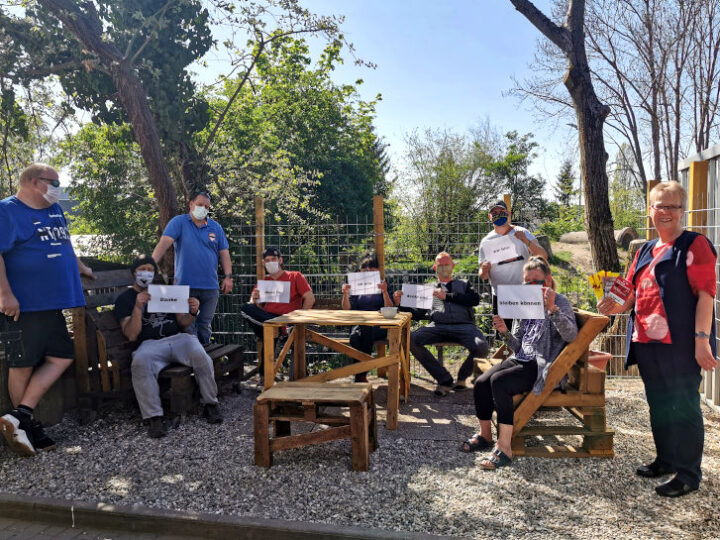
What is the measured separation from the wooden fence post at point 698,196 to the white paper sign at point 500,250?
5.68 ft

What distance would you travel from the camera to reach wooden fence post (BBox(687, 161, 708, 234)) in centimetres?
507

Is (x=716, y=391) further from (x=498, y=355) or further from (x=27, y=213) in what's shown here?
(x=27, y=213)

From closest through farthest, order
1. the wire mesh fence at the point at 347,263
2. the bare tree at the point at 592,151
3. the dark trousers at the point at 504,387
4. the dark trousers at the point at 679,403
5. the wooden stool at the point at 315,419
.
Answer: the dark trousers at the point at 679,403
the wooden stool at the point at 315,419
the dark trousers at the point at 504,387
the wire mesh fence at the point at 347,263
the bare tree at the point at 592,151

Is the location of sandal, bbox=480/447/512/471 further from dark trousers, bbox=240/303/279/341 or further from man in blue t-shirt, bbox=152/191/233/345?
man in blue t-shirt, bbox=152/191/233/345

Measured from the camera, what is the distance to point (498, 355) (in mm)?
5203

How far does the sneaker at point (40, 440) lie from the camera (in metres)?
4.29

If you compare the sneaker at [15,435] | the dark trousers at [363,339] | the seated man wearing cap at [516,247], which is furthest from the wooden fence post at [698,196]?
the sneaker at [15,435]

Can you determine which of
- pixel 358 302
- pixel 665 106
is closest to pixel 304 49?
pixel 358 302

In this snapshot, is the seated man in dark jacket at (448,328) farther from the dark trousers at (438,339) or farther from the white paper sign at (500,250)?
the white paper sign at (500,250)

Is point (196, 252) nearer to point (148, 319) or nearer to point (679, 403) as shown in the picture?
point (148, 319)

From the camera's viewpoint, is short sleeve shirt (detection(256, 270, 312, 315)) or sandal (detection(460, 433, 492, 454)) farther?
short sleeve shirt (detection(256, 270, 312, 315))

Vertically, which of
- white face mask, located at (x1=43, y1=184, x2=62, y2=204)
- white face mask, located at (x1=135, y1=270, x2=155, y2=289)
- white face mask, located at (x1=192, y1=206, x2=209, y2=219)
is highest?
white face mask, located at (x1=43, y1=184, x2=62, y2=204)

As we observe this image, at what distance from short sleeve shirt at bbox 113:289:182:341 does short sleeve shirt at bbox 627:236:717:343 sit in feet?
12.9

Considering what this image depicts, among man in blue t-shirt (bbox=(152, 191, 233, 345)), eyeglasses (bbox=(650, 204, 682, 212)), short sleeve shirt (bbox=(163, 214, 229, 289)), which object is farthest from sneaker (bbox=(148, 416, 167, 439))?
eyeglasses (bbox=(650, 204, 682, 212))
